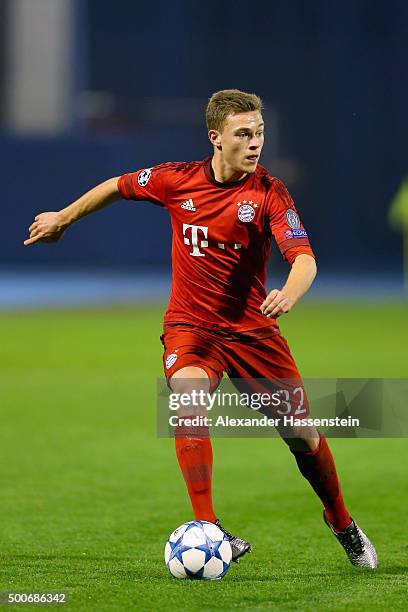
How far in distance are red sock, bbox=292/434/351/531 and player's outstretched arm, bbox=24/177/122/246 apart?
1528 mm

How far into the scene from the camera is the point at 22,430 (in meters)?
10.5

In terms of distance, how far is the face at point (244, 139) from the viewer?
5.82 metres

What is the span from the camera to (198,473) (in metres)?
5.63

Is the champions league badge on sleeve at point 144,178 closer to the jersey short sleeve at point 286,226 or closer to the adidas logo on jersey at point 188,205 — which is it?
the adidas logo on jersey at point 188,205

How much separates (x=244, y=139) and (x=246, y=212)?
0.34 metres

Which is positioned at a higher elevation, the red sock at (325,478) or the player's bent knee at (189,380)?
the player's bent knee at (189,380)

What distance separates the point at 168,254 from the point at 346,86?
322 inches

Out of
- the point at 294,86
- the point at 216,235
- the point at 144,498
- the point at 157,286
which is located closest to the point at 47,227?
the point at 216,235

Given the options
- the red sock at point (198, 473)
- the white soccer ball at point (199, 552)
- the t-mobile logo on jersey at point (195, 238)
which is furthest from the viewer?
the t-mobile logo on jersey at point (195, 238)

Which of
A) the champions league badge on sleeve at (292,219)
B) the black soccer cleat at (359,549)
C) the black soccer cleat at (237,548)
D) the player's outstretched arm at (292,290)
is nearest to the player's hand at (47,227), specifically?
the champions league badge on sleeve at (292,219)

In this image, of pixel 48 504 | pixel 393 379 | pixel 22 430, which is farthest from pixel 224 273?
pixel 393 379

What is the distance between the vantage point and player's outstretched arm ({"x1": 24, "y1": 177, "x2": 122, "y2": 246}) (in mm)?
6176

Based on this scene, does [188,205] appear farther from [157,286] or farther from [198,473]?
[157,286]

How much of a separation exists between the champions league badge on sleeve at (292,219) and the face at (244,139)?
0.26 m
